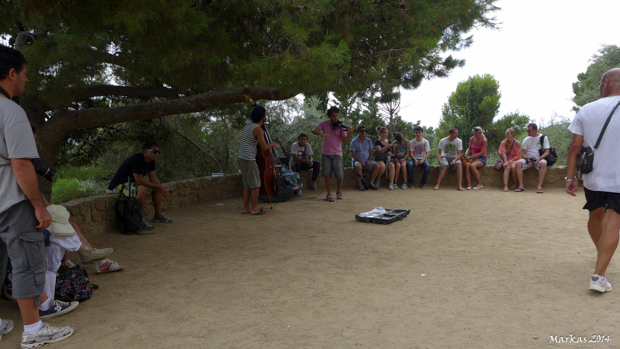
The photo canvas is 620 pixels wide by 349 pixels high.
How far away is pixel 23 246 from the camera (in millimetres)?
2170

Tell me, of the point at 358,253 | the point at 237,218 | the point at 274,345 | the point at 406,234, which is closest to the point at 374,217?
the point at 406,234

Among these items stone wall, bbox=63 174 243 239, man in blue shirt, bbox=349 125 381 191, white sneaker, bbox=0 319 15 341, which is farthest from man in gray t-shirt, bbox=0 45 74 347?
man in blue shirt, bbox=349 125 381 191

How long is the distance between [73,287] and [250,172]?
310 centimetres

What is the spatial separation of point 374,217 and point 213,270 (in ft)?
7.99

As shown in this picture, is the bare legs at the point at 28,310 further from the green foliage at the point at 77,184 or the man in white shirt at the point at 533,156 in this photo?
the man in white shirt at the point at 533,156

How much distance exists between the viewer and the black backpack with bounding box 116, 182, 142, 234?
15.4ft

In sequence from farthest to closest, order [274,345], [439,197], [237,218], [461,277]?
[439,197], [237,218], [461,277], [274,345]

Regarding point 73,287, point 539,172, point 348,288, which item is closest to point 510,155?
point 539,172

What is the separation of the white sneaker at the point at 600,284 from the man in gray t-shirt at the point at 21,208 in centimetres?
323

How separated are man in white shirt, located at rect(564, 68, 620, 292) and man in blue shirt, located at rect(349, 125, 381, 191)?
5.54 m

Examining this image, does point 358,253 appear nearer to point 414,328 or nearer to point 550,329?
point 414,328

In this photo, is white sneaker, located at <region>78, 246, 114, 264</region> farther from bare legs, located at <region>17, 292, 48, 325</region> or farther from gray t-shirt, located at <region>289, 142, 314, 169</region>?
gray t-shirt, located at <region>289, 142, 314, 169</region>

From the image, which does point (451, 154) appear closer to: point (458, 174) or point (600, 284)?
point (458, 174)

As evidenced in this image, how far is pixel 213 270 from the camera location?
339 centimetres
